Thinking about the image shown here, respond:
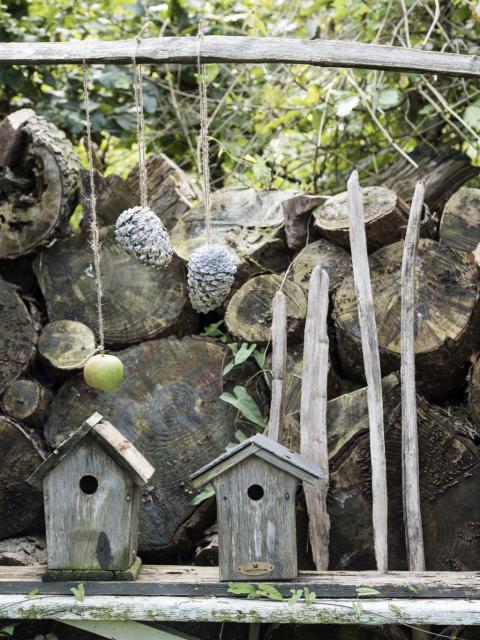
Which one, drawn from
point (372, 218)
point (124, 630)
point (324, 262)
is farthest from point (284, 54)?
point (124, 630)

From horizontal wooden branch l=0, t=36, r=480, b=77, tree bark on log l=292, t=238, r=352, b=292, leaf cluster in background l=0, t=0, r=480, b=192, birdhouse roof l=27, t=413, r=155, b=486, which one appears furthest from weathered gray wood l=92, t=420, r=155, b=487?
leaf cluster in background l=0, t=0, r=480, b=192

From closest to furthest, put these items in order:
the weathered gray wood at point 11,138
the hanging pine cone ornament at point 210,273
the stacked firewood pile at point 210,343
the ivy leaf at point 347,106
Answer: the hanging pine cone ornament at point 210,273, the stacked firewood pile at point 210,343, the weathered gray wood at point 11,138, the ivy leaf at point 347,106

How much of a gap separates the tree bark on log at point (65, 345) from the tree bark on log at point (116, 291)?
0.31 ft

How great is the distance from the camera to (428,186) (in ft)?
12.3

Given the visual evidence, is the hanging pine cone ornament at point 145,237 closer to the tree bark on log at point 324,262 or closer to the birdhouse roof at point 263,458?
the birdhouse roof at point 263,458

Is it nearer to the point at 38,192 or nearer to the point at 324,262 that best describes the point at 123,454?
the point at 324,262

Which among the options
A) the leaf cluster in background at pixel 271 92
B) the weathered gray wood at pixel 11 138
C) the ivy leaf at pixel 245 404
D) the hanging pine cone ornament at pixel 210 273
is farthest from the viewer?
the leaf cluster in background at pixel 271 92

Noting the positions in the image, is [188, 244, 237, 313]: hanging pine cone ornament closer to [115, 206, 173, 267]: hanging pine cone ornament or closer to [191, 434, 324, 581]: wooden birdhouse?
[115, 206, 173, 267]: hanging pine cone ornament

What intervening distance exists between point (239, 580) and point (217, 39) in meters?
1.59

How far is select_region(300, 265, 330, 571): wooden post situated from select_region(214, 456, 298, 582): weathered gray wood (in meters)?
0.29

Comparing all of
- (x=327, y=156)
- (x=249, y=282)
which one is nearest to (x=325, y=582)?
(x=249, y=282)

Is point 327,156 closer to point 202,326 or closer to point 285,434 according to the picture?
point 202,326

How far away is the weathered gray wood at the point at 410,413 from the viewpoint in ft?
9.78

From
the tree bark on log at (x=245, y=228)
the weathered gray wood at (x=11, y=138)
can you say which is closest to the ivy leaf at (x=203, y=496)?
the tree bark on log at (x=245, y=228)
